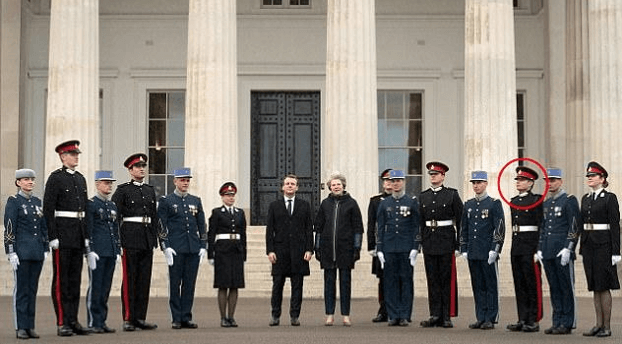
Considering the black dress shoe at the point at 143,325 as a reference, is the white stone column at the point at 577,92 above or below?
above

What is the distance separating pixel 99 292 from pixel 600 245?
6.96m

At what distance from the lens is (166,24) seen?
38.3m

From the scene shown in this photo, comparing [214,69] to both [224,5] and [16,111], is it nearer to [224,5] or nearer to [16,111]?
[224,5]

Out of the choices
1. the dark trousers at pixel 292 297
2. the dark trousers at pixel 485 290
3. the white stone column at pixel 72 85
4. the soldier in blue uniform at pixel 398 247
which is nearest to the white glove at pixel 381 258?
the soldier in blue uniform at pixel 398 247

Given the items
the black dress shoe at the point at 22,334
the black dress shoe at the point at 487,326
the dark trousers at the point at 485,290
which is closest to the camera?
the black dress shoe at the point at 22,334

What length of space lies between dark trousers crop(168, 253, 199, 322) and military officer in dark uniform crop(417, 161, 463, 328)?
3.49 meters

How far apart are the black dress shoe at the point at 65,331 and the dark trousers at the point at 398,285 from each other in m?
4.96

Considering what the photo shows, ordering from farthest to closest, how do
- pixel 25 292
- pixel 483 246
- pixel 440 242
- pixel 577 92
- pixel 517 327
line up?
pixel 577 92, pixel 440 242, pixel 483 246, pixel 517 327, pixel 25 292

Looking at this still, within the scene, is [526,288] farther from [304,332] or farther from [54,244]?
[54,244]

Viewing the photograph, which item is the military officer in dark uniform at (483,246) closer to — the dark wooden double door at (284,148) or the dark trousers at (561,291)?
the dark trousers at (561,291)

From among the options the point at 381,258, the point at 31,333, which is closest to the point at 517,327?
the point at 381,258

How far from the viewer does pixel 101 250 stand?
17531mm

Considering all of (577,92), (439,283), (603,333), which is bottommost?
(603,333)

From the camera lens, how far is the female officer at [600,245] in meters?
16.6
